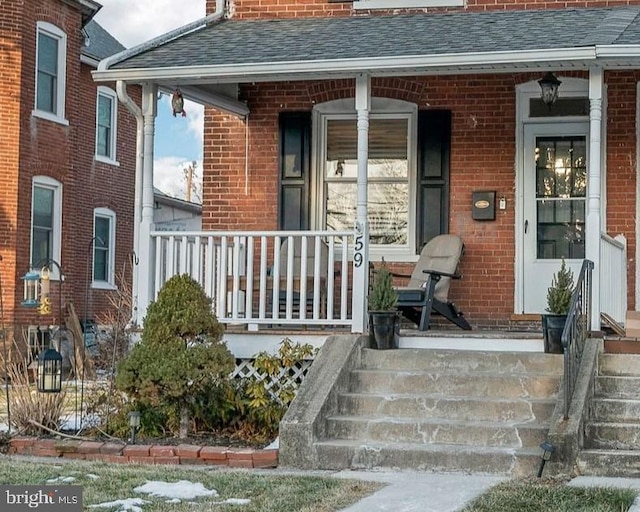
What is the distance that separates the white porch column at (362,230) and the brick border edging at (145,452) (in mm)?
2078

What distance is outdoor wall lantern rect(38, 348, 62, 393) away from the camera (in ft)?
29.3

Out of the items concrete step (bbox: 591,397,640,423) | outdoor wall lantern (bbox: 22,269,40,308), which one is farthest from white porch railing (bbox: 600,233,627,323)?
outdoor wall lantern (bbox: 22,269,40,308)

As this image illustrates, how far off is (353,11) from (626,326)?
494 cm

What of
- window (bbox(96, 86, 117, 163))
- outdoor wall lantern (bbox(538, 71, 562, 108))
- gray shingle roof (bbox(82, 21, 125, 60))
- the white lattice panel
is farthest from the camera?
window (bbox(96, 86, 117, 163))

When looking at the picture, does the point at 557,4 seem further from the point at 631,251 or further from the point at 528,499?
the point at 528,499

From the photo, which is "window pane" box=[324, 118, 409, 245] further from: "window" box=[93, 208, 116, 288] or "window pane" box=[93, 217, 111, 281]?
"window pane" box=[93, 217, 111, 281]

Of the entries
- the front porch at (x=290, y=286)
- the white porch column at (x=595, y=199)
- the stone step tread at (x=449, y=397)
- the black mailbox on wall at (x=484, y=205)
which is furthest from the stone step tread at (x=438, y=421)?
the black mailbox on wall at (x=484, y=205)

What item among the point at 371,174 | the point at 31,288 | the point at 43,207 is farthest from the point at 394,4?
the point at 43,207

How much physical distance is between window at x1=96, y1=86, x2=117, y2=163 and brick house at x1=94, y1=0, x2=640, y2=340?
9968mm

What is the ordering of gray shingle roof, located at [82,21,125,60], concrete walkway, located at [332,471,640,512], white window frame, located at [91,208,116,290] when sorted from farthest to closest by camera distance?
1. white window frame, located at [91,208,116,290]
2. gray shingle roof, located at [82,21,125,60]
3. concrete walkway, located at [332,471,640,512]

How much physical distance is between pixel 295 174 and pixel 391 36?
2.01 meters

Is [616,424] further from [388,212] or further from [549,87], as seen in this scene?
[388,212]

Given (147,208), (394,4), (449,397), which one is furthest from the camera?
(394,4)

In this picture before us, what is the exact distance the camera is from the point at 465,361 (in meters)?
9.45
